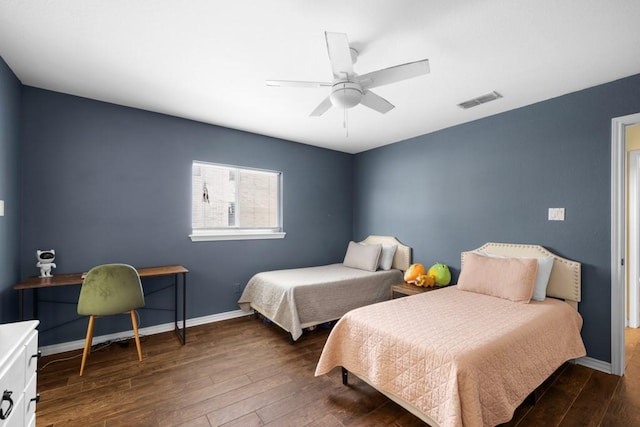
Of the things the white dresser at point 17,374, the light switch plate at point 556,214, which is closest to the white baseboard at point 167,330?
the light switch plate at point 556,214

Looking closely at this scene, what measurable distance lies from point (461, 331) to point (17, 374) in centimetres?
219

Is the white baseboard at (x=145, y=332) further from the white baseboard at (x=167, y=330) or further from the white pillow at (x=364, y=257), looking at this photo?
the white pillow at (x=364, y=257)

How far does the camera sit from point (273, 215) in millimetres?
4188

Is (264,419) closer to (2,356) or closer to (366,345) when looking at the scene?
(366,345)

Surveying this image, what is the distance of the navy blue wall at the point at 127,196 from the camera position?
266cm

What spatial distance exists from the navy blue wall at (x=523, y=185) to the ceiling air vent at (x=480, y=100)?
0.46 m

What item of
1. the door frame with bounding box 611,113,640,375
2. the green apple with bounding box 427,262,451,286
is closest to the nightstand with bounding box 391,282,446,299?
the green apple with bounding box 427,262,451,286

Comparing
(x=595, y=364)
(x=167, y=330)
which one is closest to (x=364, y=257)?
(x=595, y=364)

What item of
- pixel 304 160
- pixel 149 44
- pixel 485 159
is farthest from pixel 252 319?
pixel 485 159

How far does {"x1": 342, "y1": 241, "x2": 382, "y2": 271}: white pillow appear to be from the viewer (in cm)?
394

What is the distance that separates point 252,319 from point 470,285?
8.32 feet

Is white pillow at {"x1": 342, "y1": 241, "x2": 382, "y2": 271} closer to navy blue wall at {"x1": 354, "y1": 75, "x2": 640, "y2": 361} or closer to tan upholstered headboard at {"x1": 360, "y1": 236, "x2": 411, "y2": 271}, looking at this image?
tan upholstered headboard at {"x1": 360, "y1": 236, "x2": 411, "y2": 271}

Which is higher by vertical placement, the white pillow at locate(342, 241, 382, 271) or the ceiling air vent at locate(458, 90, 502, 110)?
the ceiling air vent at locate(458, 90, 502, 110)

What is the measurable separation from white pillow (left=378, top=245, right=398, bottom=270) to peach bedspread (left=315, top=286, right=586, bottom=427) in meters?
1.48
